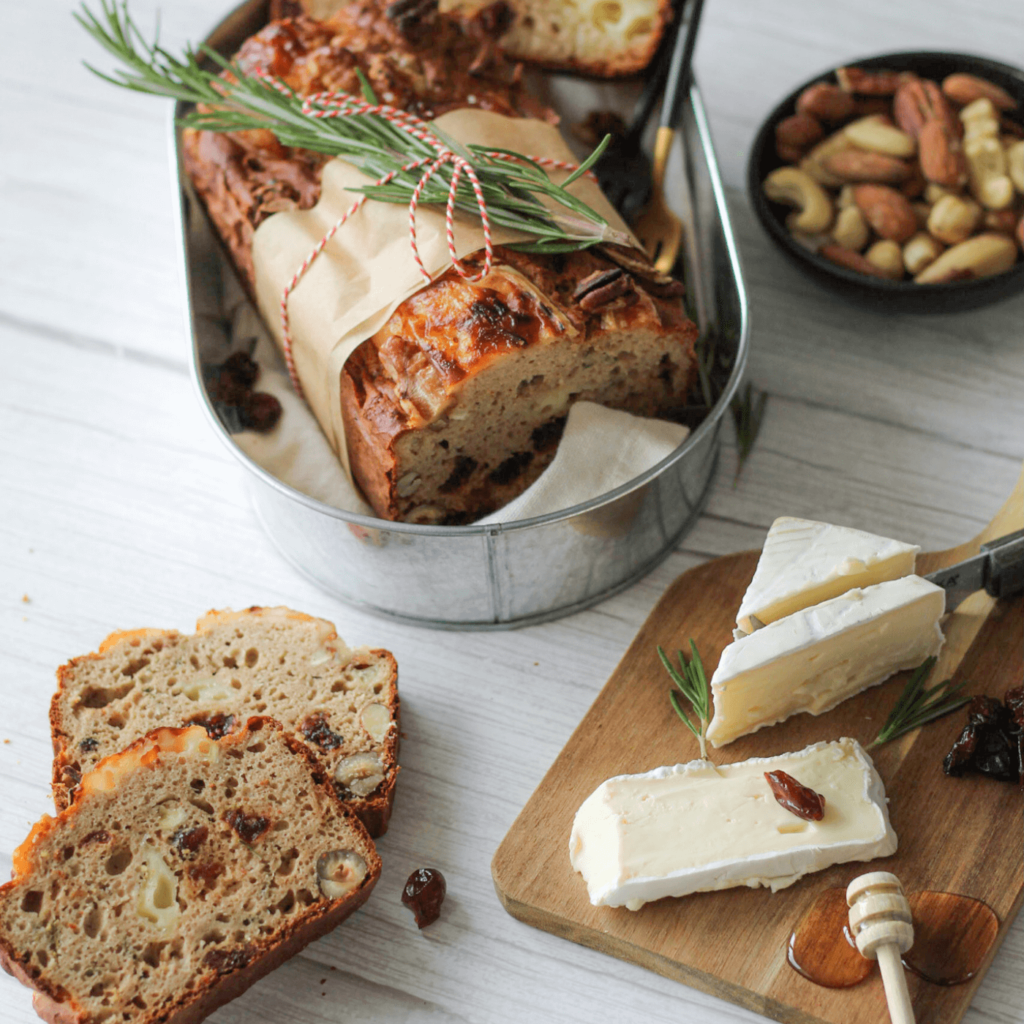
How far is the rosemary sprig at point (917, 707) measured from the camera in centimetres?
184

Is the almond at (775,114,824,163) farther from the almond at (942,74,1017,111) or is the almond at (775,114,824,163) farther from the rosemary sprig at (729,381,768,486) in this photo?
the rosemary sprig at (729,381,768,486)

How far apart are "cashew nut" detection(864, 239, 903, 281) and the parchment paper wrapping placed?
0.60 metres

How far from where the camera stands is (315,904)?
1657 mm

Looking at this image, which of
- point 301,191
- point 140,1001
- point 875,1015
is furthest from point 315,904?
point 301,191

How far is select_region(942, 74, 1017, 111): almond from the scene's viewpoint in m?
2.44

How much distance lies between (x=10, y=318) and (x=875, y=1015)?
229 cm

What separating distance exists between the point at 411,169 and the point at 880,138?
107 cm

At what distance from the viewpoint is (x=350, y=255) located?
6.75ft

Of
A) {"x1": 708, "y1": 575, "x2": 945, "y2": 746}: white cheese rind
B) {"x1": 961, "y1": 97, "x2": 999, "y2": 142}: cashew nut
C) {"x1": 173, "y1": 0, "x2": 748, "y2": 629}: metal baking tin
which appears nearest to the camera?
{"x1": 708, "y1": 575, "x2": 945, "y2": 746}: white cheese rind

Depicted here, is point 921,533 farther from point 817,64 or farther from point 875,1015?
point 817,64

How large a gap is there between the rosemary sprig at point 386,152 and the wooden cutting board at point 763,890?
698mm

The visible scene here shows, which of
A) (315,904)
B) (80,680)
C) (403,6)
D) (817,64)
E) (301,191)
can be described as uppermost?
(403,6)

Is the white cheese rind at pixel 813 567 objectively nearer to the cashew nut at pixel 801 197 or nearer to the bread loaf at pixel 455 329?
the bread loaf at pixel 455 329

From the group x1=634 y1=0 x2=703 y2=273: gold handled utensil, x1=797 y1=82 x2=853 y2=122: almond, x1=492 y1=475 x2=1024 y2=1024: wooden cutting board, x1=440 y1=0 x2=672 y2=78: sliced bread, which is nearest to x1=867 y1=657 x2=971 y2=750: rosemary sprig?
x1=492 y1=475 x2=1024 y2=1024: wooden cutting board
